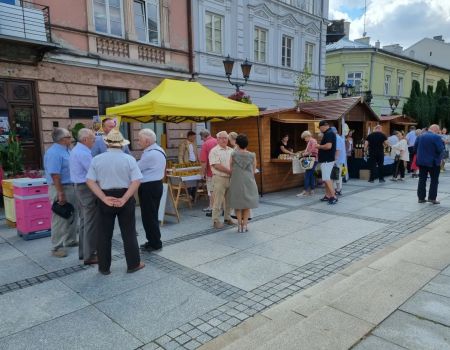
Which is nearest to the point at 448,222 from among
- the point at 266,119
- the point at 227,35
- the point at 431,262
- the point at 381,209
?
the point at 381,209

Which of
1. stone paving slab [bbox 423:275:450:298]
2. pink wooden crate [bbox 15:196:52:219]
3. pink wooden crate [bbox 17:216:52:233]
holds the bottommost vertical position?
stone paving slab [bbox 423:275:450:298]

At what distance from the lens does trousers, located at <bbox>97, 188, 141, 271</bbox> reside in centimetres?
403

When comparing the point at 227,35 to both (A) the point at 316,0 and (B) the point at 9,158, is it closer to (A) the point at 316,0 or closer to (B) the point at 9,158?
(A) the point at 316,0

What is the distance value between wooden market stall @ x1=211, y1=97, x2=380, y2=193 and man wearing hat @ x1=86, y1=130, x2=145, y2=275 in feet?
18.5

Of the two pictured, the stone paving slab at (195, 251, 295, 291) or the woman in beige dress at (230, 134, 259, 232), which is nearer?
the stone paving slab at (195, 251, 295, 291)

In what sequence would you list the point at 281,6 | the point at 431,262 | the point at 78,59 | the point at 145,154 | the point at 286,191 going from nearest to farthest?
1. the point at 431,262
2. the point at 145,154
3. the point at 286,191
4. the point at 78,59
5. the point at 281,6

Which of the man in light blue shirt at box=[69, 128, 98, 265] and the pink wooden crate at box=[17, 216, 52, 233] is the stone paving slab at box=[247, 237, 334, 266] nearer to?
the man in light blue shirt at box=[69, 128, 98, 265]

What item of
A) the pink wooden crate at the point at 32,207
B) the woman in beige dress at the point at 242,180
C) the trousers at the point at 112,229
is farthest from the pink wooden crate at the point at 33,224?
the woman in beige dress at the point at 242,180

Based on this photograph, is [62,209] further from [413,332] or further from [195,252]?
[413,332]

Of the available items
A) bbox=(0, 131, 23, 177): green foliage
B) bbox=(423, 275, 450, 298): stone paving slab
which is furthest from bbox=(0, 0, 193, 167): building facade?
bbox=(423, 275, 450, 298): stone paving slab

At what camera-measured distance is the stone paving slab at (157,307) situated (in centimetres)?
309

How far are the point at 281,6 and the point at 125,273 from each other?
1726 centimetres

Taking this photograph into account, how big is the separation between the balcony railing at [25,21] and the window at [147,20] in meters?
3.34

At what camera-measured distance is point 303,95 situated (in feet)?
59.1
